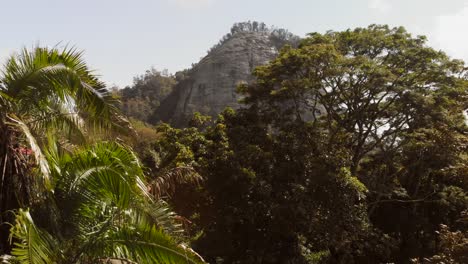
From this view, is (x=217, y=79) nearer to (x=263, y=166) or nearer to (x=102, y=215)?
(x=263, y=166)

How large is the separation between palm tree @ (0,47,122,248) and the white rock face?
40785mm

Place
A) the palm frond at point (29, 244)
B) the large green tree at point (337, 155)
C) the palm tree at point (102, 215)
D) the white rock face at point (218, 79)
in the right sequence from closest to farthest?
the palm frond at point (29, 244) → the palm tree at point (102, 215) → the large green tree at point (337, 155) → the white rock face at point (218, 79)

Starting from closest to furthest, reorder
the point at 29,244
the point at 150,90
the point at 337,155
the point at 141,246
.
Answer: the point at 29,244 → the point at 141,246 → the point at 337,155 → the point at 150,90

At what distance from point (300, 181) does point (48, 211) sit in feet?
32.5

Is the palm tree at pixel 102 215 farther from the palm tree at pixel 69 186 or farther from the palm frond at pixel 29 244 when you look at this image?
the palm frond at pixel 29 244

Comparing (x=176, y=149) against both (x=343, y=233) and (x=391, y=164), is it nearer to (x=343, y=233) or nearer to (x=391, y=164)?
(x=343, y=233)

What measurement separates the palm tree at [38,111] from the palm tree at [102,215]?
300 millimetres

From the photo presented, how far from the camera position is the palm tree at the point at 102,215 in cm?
502

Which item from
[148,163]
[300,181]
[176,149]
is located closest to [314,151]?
[300,181]

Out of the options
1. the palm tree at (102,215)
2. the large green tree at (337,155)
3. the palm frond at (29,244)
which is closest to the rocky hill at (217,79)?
the large green tree at (337,155)

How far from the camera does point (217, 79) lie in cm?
5175

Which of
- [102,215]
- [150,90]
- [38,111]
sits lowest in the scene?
[102,215]

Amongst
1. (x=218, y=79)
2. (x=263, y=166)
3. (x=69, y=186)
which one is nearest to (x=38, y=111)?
(x=69, y=186)

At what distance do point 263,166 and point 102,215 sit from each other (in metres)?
9.13
